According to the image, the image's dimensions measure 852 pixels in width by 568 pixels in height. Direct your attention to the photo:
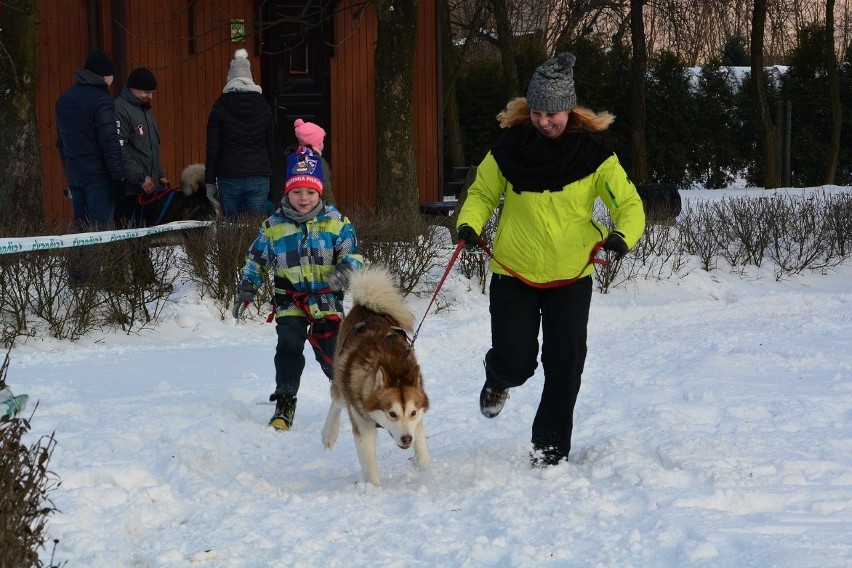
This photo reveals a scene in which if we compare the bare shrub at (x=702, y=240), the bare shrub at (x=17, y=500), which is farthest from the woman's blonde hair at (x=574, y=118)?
the bare shrub at (x=702, y=240)

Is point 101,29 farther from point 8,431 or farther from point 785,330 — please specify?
point 8,431

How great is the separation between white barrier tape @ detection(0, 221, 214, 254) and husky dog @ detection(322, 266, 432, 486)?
2490 millimetres

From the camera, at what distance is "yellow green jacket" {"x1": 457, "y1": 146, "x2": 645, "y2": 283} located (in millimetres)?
5316

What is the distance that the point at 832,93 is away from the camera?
2353 centimetres

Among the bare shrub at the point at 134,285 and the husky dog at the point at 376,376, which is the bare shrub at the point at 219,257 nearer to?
the bare shrub at the point at 134,285

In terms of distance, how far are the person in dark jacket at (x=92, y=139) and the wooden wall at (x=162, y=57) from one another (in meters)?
3.38

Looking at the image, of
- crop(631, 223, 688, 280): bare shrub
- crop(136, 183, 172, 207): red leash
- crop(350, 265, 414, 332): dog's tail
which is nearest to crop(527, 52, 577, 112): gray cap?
crop(350, 265, 414, 332): dog's tail

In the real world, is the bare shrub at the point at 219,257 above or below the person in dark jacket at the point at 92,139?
below

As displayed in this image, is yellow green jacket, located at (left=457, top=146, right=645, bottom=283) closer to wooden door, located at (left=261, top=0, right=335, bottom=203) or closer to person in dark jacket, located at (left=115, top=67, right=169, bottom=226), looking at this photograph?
person in dark jacket, located at (left=115, top=67, right=169, bottom=226)

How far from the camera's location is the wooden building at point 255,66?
13.5 meters

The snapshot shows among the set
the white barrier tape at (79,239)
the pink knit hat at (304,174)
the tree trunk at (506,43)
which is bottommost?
the white barrier tape at (79,239)

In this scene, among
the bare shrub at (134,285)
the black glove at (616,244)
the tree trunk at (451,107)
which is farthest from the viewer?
the tree trunk at (451,107)

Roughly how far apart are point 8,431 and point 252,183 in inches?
294

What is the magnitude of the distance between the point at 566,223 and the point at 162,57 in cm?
976
